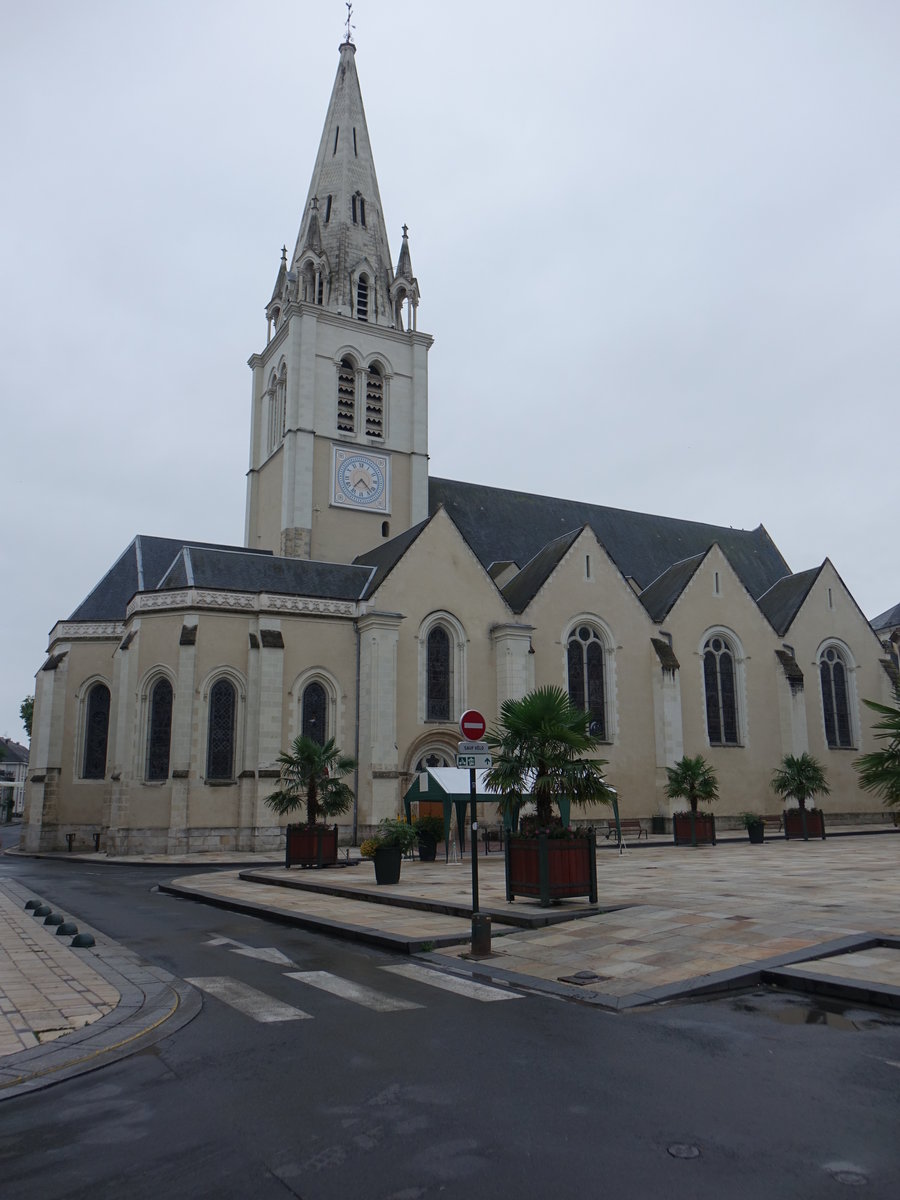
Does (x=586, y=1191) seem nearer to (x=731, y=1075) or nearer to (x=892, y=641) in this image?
(x=731, y=1075)

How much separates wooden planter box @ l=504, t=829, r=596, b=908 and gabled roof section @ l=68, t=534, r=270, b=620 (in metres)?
21.0

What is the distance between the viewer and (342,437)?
3647cm

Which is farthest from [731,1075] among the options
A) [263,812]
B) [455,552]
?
[455,552]

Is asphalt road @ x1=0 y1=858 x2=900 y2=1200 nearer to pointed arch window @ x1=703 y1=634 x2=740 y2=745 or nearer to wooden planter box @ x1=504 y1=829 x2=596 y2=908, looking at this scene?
wooden planter box @ x1=504 y1=829 x2=596 y2=908

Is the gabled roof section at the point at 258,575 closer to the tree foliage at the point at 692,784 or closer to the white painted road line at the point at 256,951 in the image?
the tree foliage at the point at 692,784

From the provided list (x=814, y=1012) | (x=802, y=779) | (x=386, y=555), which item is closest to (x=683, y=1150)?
(x=814, y=1012)

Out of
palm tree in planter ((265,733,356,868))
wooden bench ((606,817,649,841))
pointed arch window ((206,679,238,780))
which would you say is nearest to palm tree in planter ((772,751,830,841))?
wooden bench ((606,817,649,841))

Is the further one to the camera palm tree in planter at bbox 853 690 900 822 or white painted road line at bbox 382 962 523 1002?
palm tree in planter at bbox 853 690 900 822

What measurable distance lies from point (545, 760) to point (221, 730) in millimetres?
17355

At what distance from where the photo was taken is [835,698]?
38.9 m

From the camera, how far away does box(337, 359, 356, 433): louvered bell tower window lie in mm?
37031

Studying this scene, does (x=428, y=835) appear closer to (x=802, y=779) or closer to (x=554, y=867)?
(x=554, y=867)

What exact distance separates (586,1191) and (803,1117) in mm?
1541

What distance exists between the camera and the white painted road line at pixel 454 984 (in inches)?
307
